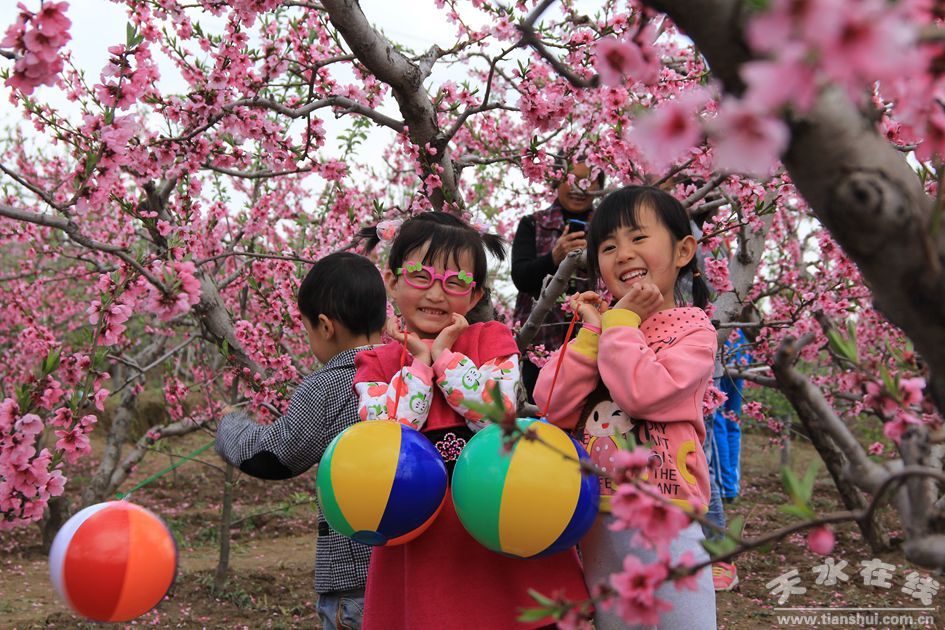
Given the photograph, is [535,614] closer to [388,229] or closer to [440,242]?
[440,242]

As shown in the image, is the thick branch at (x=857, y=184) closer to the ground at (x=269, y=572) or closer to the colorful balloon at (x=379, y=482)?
the colorful balloon at (x=379, y=482)

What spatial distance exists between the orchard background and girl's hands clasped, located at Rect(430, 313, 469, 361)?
27.4 inches

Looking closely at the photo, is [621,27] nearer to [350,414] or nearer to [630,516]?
[350,414]

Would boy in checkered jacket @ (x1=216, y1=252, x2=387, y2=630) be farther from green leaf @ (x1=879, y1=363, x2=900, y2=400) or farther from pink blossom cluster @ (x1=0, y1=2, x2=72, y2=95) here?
green leaf @ (x1=879, y1=363, x2=900, y2=400)

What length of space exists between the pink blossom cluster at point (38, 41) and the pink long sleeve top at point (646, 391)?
1491mm

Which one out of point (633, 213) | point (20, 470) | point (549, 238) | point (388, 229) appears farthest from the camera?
point (549, 238)

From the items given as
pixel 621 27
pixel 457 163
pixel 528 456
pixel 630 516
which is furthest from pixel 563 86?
pixel 630 516

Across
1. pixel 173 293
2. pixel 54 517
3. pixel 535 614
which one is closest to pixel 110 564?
pixel 173 293

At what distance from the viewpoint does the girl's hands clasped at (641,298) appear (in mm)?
1967

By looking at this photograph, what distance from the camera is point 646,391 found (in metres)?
1.79

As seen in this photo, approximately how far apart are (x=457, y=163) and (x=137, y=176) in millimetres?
1596

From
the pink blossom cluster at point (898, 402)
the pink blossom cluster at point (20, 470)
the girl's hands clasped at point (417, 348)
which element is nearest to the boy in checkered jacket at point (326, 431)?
the girl's hands clasped at point (417, 348)

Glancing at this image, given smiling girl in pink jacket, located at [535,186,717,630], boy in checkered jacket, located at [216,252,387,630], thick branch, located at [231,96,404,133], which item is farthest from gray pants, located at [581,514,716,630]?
thick branch, located at [231,96,404,133]

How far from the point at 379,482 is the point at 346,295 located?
0.96 metres
